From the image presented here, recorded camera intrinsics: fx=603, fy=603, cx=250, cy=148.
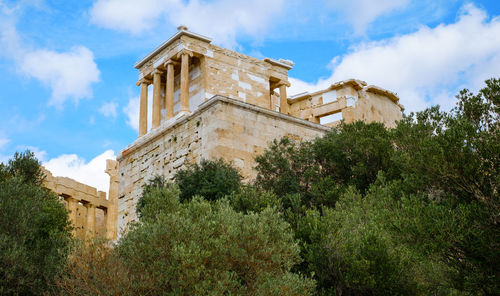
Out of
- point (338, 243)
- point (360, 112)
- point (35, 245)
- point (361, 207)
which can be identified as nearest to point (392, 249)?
point (338, 243)

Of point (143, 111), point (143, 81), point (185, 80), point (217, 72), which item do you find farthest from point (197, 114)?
point (143, 81)

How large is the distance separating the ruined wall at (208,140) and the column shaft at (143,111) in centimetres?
158

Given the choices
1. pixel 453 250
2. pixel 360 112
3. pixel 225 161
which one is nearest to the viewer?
pixel 453 250

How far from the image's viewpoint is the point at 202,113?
17.8m

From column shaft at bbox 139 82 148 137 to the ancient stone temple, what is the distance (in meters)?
0.04

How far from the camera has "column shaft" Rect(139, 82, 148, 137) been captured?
22156 mm

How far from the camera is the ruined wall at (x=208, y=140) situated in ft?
55.8

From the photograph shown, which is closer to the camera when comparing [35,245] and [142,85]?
[35,245]

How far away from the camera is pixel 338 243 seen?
11289 mm

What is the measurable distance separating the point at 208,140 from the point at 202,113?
110 centimetres

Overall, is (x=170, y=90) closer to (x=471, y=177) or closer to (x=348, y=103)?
(x=348, y=103)

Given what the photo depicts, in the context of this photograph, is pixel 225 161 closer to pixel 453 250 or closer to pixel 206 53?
pixel 206 53

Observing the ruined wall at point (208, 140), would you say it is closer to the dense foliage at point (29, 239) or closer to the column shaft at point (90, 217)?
the dense foliage at point (29, 239)

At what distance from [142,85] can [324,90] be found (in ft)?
29.2
